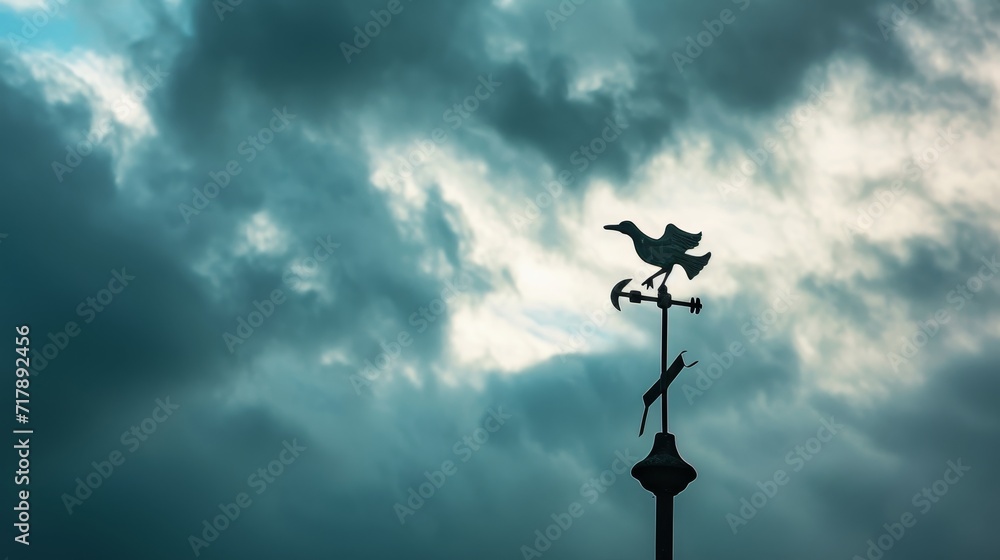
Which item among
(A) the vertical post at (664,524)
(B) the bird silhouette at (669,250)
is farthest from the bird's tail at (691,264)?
(A) the vertical post at (664,524)

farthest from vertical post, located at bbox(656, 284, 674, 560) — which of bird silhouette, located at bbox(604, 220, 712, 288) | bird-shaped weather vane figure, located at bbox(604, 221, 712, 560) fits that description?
bird silhouette, located at bbox(604, 220, 712, 288)

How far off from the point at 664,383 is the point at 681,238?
2.55 meters

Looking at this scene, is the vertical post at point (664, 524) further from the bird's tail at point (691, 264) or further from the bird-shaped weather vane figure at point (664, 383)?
the bird's tail at point (691, 264)

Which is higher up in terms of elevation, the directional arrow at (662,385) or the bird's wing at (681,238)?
the bird's wing at (681,238)

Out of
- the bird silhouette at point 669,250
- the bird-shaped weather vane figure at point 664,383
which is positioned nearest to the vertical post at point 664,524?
the bird-shaped weather vane figure at point 664,383

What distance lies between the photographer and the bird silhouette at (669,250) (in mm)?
14656

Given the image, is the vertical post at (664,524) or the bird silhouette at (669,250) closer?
the vertical post at (664,524)

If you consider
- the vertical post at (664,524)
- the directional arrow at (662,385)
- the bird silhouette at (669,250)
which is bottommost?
the vertical post at (664,524)

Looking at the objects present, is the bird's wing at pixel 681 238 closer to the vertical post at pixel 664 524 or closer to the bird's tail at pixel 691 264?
the bird's tail at pixel 691 264

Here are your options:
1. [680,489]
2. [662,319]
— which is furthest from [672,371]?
[680,489]

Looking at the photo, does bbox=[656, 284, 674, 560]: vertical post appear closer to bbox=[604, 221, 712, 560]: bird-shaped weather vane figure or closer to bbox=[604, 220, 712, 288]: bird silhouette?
bbox=[604, 221, 712, 560]: bird-shaped weather vane figure

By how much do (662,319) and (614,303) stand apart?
1.04 m

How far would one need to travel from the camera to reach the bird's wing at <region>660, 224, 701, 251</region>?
48.1 feet

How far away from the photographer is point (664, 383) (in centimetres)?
1331
